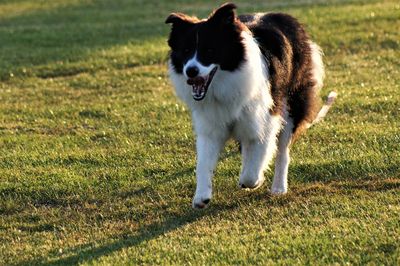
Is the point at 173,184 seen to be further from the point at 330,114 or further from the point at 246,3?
the point at 246,3

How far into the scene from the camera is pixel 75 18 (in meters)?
22.8

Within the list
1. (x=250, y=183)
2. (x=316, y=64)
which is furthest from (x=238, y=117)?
(x=316, y=64)

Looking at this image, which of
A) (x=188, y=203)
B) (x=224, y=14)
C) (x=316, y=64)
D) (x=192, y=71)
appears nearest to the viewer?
(x=192, y=71)

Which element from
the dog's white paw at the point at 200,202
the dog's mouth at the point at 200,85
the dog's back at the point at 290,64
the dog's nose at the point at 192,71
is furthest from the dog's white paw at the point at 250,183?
the dog's nose at the point at 192,71

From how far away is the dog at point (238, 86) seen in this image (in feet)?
24.9

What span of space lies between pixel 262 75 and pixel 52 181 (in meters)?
2.64

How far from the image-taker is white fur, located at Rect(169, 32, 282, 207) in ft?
25.3

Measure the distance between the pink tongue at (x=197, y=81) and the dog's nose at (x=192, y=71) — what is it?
77 millimetres

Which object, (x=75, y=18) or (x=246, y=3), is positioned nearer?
(x=75, y=18)

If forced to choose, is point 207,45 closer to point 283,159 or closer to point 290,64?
point 290,64

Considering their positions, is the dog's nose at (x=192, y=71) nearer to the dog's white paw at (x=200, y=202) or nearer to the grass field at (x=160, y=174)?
the dog's white paw at (x=200, y=202)

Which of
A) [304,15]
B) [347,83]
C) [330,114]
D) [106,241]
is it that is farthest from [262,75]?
[304,15]

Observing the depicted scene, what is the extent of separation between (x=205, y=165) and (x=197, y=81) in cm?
83

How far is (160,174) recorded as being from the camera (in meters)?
9.32
